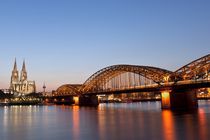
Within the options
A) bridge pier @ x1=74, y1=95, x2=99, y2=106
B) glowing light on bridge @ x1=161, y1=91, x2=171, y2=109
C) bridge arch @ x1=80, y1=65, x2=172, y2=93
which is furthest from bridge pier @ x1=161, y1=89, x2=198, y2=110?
bridge pier @ x1=74, y1=95, x2=99, y2=106

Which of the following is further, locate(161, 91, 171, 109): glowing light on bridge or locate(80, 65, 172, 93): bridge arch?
locate(80, 65, 172, 93): bridge arch

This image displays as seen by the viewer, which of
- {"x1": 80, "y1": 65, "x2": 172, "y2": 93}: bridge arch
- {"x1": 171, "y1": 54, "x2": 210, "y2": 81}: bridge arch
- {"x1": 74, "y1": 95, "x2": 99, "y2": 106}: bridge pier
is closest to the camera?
{"x1": 171, "y1": 54, "x2": 210, "y2": 81}: bridge arch

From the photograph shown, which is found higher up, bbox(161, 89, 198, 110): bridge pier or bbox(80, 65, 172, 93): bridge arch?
bbox(80, 65, 172, 93): bridge arch

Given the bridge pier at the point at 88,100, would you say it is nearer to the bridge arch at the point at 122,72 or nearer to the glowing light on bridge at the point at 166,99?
the bridge arch at the point at 122,72

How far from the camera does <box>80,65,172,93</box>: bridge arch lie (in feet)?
285

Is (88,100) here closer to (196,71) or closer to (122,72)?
(122,72)

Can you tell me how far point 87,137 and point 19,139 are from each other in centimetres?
679

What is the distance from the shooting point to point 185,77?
7600cm

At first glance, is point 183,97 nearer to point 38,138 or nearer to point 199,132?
point 199,132

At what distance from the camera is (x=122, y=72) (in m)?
118

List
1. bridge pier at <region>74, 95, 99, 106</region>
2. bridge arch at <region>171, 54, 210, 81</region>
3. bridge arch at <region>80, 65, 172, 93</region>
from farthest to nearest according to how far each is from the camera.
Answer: bridge pier at <region>74, 95, 99, 106</region>, bridge arch at <region>80, 65, 172, 93</region>, bridge arch at <region>171, 54, 210, 81</region>

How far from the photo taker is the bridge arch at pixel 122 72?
86.9 metres

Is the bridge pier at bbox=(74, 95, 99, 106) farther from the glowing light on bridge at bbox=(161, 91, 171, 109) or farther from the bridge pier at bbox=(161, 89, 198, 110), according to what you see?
the bridge pier at bbox=(161, 89, 198, 110)

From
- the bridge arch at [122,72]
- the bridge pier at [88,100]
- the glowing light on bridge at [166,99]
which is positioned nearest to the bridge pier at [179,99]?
the glowing light on bridge at [166,99]
